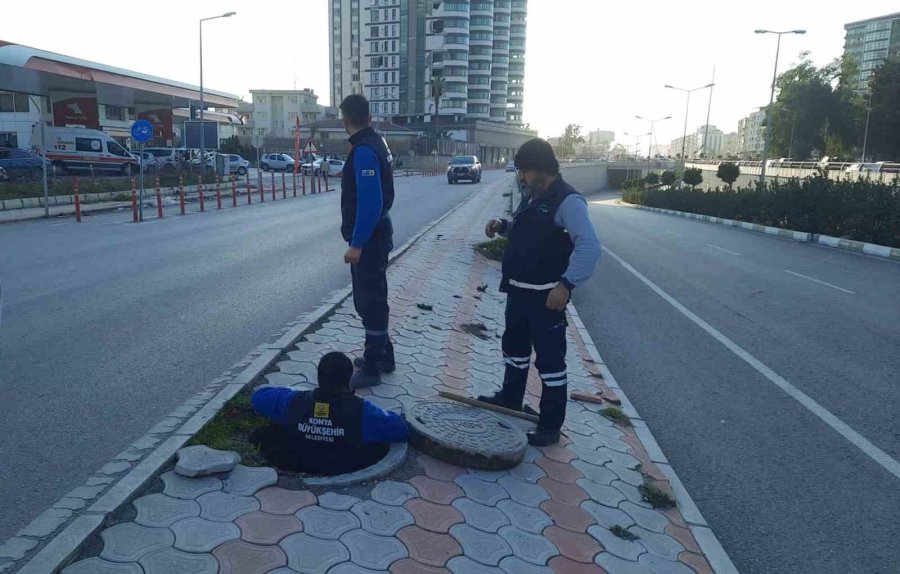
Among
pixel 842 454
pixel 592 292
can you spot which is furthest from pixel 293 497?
pixel 592 292

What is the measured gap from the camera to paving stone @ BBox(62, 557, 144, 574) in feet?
8.82

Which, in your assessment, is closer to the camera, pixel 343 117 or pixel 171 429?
pixel 171 429

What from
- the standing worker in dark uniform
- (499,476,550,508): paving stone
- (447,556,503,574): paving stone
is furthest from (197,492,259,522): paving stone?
the standing worker in dark uniform

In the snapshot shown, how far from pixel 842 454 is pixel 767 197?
23951 millimetres

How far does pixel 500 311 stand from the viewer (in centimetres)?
942

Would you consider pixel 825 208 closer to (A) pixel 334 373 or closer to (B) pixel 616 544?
(B) pixel 616 544

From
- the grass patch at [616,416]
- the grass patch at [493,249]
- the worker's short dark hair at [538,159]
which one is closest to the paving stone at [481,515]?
the worker's short dark hair at [538,159]

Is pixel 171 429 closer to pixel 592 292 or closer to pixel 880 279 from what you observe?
pixel 592 292

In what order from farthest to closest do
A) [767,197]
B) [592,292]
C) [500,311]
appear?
[767,197] < [592,292] < [500,311]

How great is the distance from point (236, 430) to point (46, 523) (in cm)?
116

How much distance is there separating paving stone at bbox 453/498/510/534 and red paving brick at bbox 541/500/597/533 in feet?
0.91

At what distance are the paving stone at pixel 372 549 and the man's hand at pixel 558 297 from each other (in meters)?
1.58

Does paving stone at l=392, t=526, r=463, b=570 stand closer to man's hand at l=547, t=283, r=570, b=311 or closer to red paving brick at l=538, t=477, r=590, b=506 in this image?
red paving brick at l=538, t=477, r=590, b=506

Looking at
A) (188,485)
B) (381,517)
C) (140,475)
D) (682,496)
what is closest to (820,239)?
(682,496)
